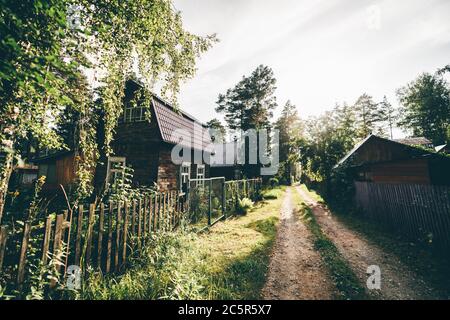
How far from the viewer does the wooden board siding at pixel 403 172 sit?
410 inches

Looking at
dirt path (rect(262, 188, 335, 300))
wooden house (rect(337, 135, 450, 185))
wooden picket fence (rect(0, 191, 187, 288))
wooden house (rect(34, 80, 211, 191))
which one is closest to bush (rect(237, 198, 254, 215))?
wooden house (rect(34, 80, 211, 191))

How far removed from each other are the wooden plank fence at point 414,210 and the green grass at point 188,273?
180 inches

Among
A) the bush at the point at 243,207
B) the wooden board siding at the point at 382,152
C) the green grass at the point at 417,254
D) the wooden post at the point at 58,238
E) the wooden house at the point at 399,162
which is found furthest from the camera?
the bush at the point at 243,207

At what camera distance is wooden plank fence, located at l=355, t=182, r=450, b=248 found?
5.66 metres

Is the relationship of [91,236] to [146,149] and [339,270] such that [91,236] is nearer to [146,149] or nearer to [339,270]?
[339,270]

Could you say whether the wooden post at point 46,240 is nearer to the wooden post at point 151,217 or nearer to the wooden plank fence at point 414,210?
the wooden post at point 151,217

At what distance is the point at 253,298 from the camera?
3.64 m

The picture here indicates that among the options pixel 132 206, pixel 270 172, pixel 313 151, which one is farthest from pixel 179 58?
pixel 270 172

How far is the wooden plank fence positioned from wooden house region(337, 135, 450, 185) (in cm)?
302

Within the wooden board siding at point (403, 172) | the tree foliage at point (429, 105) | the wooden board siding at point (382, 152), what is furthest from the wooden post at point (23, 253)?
the tree foliage at point (429, 105)

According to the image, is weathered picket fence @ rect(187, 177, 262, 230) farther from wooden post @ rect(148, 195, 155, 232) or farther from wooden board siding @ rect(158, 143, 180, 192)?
wooden post @ rect(148, 195, 155, 232)

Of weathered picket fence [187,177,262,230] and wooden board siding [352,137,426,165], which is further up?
wooden board siding [352,137,426,165]
